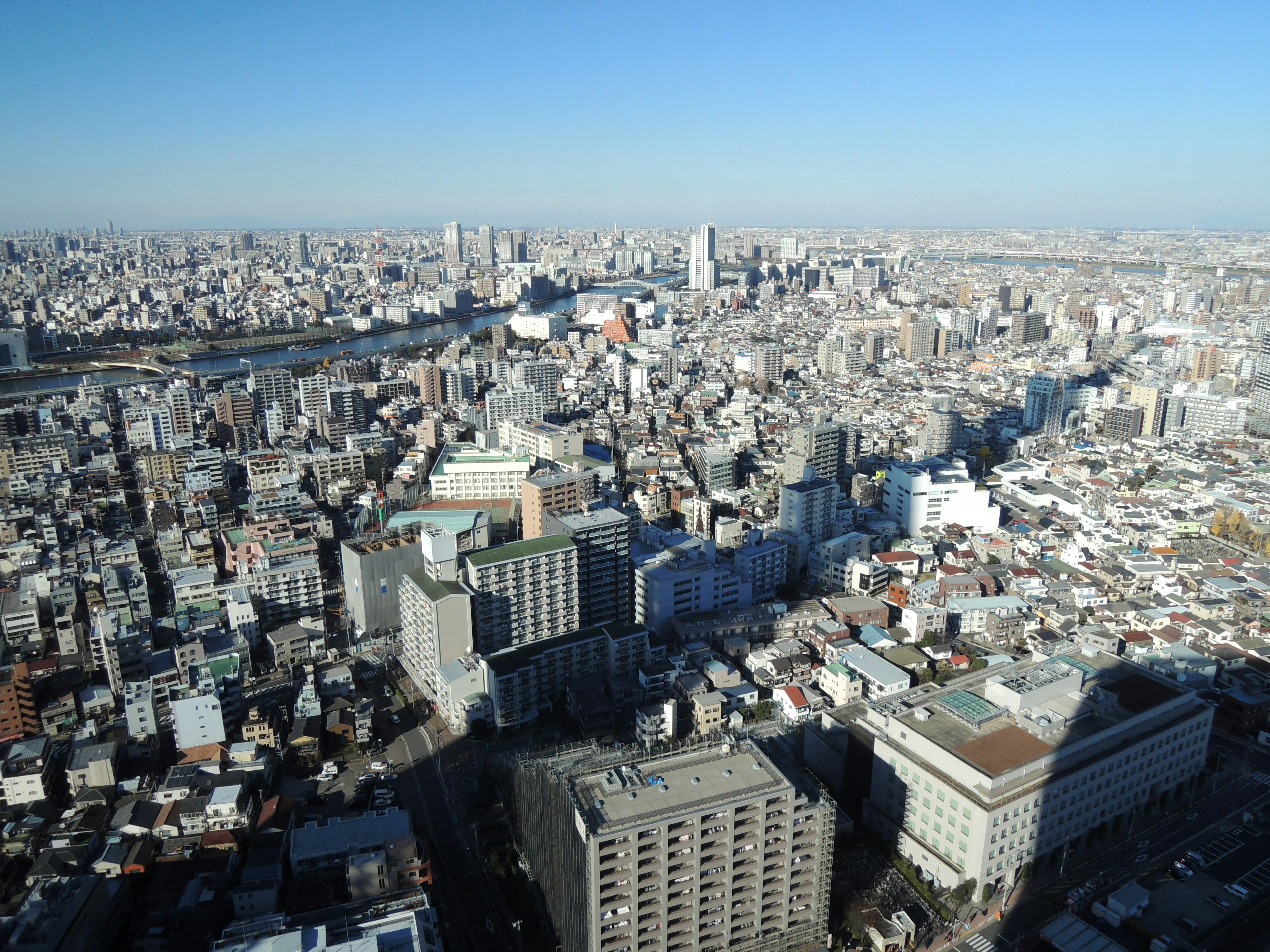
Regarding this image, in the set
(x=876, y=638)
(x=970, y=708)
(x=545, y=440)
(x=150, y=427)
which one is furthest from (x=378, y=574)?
(x=150, y=427)

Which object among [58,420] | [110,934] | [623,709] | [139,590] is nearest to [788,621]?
[623,709]

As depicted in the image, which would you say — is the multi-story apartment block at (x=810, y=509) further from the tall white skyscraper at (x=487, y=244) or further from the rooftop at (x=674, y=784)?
the tall white skyscraper at (x=487, y=244)

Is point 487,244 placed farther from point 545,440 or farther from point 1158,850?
point 1158,850

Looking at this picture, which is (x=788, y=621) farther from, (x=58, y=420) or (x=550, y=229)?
(x=550, y=229)

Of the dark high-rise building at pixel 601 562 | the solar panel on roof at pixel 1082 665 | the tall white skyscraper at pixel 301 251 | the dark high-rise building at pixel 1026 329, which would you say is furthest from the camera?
the tall white skyscraper at pixel 301 251

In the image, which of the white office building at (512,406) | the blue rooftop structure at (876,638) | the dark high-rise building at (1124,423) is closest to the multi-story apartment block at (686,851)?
the blue rooftop structure at (876,638)
